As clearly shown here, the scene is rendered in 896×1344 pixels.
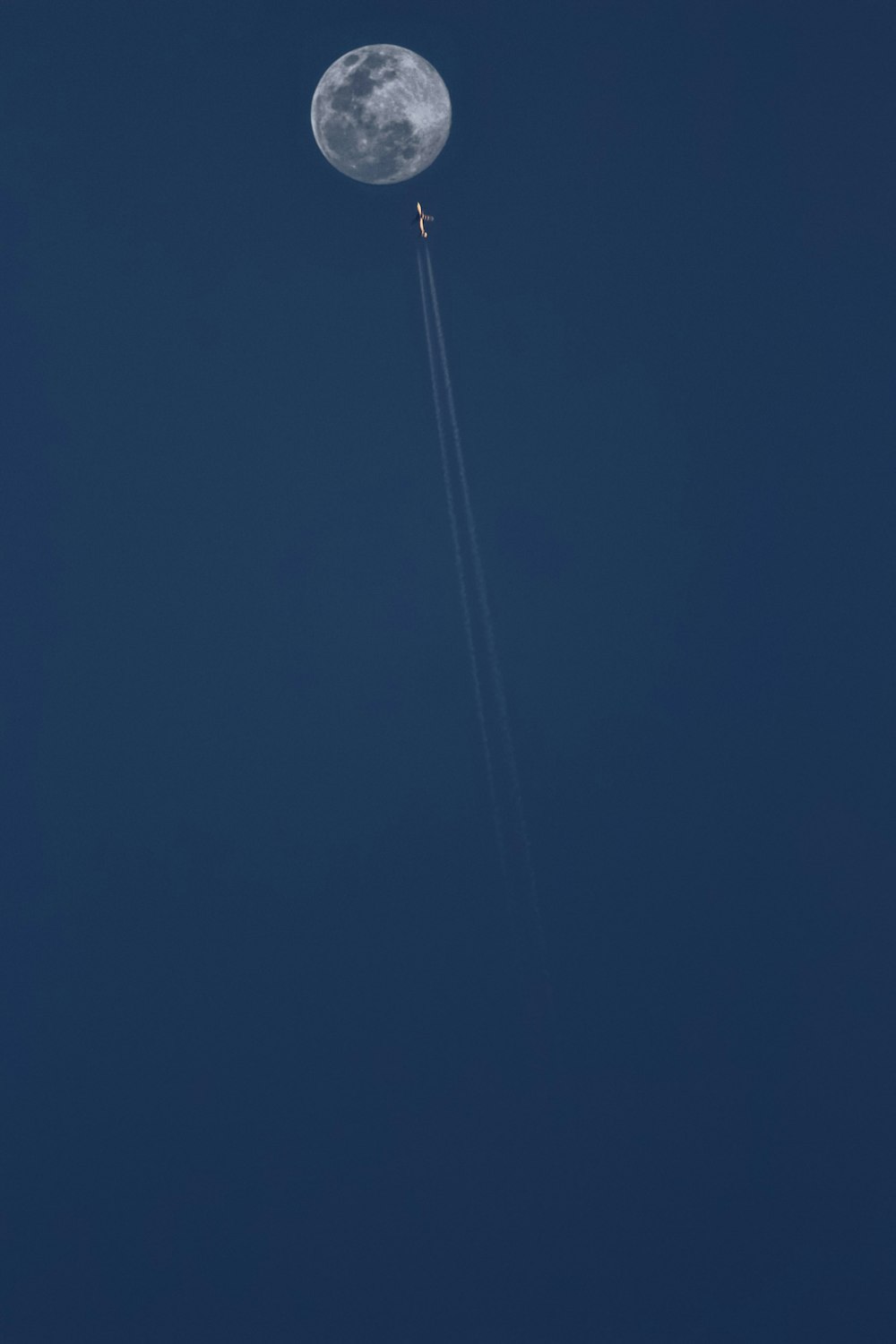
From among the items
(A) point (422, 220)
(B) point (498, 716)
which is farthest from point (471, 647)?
(A) point (422, 220)

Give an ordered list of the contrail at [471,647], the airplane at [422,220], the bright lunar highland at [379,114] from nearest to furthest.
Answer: the bright lunar highland at [379,114] → the airplane at [422,220] → the contrail at [471,647]

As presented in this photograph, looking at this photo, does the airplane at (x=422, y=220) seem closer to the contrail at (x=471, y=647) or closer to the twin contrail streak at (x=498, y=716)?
the contrail at (x=471, y=647)

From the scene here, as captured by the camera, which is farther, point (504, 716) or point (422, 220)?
point (504, 716)

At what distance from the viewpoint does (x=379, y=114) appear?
1023cm

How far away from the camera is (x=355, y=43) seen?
35.2ft

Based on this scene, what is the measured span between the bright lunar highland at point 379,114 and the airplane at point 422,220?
309mm

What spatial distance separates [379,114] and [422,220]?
0.98 metres

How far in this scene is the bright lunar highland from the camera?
1024 cm

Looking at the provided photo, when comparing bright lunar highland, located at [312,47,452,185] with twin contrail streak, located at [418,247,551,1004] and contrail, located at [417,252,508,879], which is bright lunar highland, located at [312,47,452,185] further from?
twin contrail streak, located at [418,247,551,1004]

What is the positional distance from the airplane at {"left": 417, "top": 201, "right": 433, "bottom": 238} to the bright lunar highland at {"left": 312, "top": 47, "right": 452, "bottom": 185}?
1.01ft

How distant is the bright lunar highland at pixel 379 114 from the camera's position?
10.2 meters

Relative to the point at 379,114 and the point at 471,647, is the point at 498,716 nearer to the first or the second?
the point at 471,647

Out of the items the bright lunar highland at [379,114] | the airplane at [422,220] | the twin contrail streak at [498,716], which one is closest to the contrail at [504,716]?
the twin contrail streak at [498,716]

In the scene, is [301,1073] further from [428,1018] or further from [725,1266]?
[725,1266]
